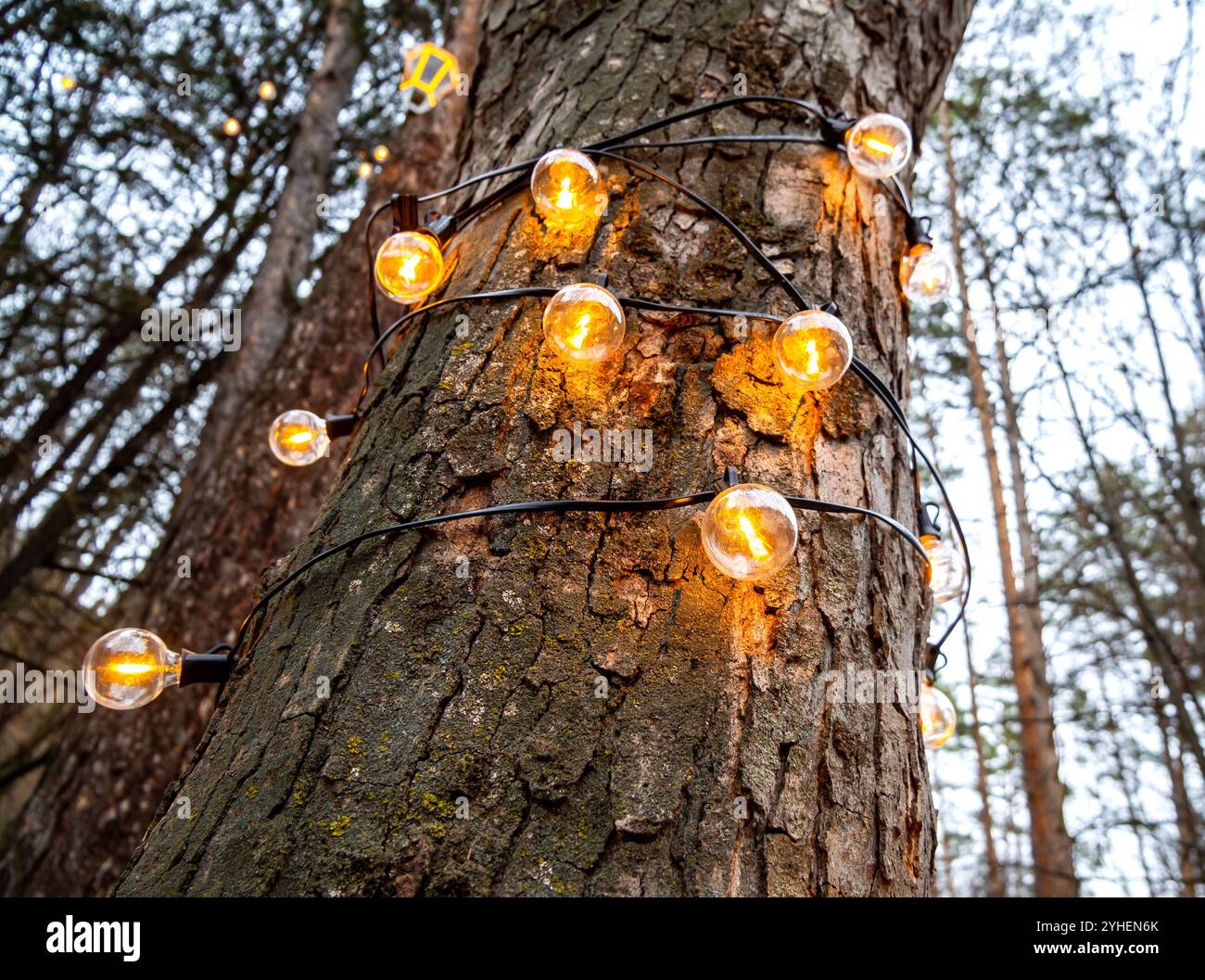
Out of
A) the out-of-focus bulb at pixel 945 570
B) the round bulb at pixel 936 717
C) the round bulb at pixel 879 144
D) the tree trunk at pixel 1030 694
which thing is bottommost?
the round bulb at pixel 936 717

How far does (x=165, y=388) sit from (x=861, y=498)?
285 inches

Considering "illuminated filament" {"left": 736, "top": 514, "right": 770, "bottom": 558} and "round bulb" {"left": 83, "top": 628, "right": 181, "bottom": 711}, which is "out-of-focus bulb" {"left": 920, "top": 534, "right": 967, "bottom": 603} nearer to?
"illuminated filament" {"left": 736, "top": 514, "right": 770, "bottom": 558}

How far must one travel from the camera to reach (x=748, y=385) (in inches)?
44.8

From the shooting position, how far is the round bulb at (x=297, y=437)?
167 centimetres

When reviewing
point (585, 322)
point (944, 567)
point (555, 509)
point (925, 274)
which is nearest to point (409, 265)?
point (585, 322)

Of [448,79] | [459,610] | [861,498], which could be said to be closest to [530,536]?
[459,610]

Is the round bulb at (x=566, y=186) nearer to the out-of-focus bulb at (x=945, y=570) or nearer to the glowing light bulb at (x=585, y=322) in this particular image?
the glowing light bulb at (x=585, y=322)

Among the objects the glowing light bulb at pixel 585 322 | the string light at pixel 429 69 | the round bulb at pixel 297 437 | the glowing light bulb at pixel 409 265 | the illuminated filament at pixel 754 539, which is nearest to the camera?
the illuminated filament at pixel 754 539

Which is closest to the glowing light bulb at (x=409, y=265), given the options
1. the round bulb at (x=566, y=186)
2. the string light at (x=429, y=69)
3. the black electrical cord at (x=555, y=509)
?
the round bulb at (x=566, y=186)

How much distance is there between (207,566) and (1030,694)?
21.4 ft

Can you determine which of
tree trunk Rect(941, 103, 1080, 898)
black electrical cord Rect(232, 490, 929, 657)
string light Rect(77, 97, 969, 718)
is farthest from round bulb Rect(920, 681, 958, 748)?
tree trunk Rect(941, 103, 1080, 898)

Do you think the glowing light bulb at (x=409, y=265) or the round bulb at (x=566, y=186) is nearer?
the round bulb at (x=566, y=186)

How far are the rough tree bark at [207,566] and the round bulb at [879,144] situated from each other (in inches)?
50.4

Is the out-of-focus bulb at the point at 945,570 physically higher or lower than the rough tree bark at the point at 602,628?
higher
